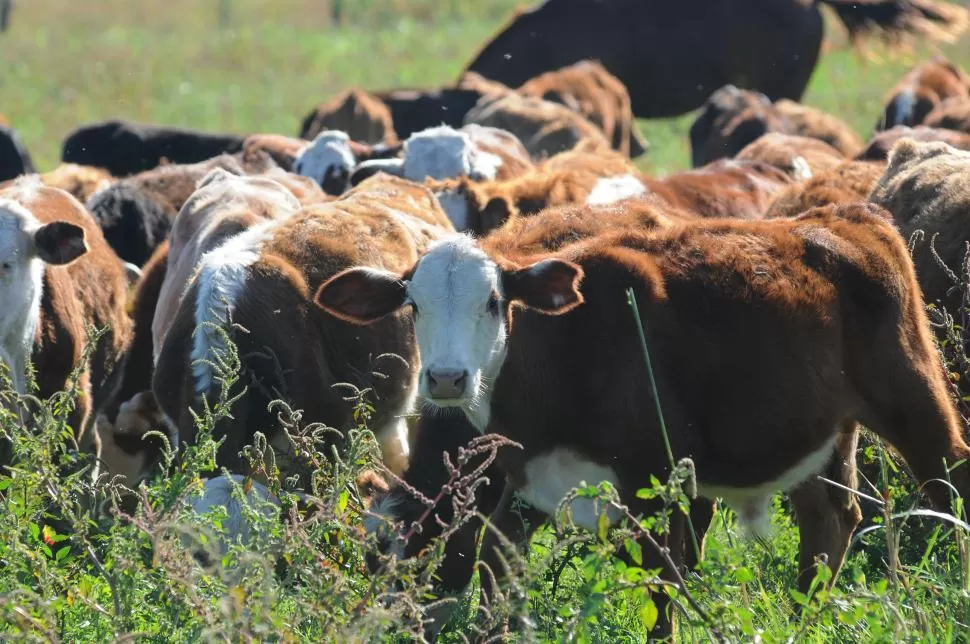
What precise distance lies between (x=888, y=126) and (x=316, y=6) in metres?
41.1

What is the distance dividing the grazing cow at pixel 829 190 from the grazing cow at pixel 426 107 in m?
12.2

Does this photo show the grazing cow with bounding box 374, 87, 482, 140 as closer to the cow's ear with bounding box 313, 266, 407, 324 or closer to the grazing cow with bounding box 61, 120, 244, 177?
the grazing cow with bounding box 61, 120, 244, 177

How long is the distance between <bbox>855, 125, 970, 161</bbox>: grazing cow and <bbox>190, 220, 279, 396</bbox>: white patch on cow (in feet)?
15.8

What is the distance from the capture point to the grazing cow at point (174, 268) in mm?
8734

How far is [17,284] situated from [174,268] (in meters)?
1.28

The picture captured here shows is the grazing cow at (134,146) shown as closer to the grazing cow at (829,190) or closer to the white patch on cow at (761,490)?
the grazing cow at (829,190)

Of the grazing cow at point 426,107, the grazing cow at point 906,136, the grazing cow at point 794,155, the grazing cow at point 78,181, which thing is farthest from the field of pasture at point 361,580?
the grazing cow at point 426,107

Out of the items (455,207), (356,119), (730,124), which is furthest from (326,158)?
(356,119)

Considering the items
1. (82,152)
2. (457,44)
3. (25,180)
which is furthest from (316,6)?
(25,180)

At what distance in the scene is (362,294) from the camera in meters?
6.16

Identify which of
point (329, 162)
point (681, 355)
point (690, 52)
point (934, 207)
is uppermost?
point (681, 355)

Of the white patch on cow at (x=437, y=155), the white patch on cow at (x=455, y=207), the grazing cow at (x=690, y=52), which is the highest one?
the white patch on cow at (x=455, y=207)

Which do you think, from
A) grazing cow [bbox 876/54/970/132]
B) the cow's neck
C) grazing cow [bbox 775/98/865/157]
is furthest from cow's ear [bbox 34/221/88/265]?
grazing cow [bbox 876/54/970/132]

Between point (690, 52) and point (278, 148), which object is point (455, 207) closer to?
point (278, 148)
